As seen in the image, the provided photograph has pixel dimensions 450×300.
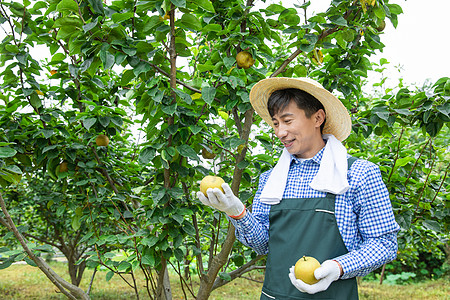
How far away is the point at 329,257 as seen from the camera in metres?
1.23

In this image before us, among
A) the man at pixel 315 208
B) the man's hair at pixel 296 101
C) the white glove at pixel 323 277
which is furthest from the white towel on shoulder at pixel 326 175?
the white glove at pixel 323 277

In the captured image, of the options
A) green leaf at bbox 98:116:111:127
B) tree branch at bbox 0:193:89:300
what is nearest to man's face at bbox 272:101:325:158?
green leaf at bbox 98:116:111:127

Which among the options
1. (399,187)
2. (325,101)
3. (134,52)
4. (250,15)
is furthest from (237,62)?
(399,187)

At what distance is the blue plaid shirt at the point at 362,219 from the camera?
118 cm

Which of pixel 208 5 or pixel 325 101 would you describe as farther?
pixel 208 5

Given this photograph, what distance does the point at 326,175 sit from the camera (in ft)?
4.21

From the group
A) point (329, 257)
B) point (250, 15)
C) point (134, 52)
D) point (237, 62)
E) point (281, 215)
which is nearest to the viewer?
point (329, 257)

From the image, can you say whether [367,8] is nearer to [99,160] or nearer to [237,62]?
[237,62]

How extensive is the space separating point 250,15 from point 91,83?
3.67 feet

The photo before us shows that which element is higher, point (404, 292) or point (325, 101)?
point (325, 101)

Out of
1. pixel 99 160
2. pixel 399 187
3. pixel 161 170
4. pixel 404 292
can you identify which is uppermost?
pixel 99 160

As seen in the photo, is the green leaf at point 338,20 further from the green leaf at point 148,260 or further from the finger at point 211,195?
the green leaf at point 148,260

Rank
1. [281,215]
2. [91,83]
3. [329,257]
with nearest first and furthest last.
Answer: [329,257], [281,215], [91,83]

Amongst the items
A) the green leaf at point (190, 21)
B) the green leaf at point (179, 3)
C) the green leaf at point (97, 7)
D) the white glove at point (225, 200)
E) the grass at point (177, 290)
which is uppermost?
the green leaf at point (97, 7)
